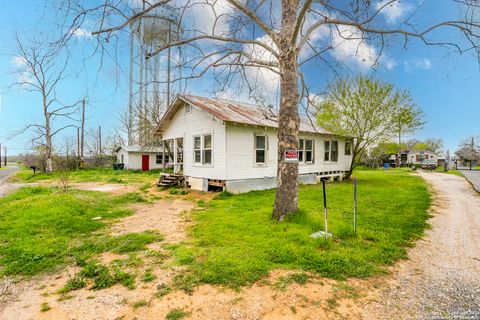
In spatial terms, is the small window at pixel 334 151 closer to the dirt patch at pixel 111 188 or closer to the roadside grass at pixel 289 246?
the roadside grass at pixel 289 246

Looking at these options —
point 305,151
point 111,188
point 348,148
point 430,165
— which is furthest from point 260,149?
point 430,165

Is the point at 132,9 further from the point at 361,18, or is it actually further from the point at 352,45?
the point at 352,45

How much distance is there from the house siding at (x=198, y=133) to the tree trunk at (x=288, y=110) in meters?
5.72

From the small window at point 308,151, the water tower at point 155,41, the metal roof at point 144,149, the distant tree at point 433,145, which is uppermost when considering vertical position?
the distant tree at point 433,145

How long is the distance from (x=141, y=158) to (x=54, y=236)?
1035 inches

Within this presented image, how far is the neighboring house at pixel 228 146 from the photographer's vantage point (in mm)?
11273

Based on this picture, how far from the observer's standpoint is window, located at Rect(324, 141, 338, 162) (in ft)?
55.8

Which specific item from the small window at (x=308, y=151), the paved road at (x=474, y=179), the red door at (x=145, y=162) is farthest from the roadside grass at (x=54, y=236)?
the red door at (x=145, y=162)

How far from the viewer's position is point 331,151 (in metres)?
17.4

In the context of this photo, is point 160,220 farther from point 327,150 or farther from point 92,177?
point 92,177

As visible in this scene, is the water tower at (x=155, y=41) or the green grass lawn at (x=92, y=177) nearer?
the water tower at (x=155, y=41)

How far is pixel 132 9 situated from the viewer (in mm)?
4305

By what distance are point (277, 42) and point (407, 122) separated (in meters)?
13.7

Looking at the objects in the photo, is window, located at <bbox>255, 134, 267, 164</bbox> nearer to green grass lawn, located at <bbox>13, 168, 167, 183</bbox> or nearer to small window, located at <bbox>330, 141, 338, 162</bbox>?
small window, located at <bbox>330, 141, 338, 162</bbox>
